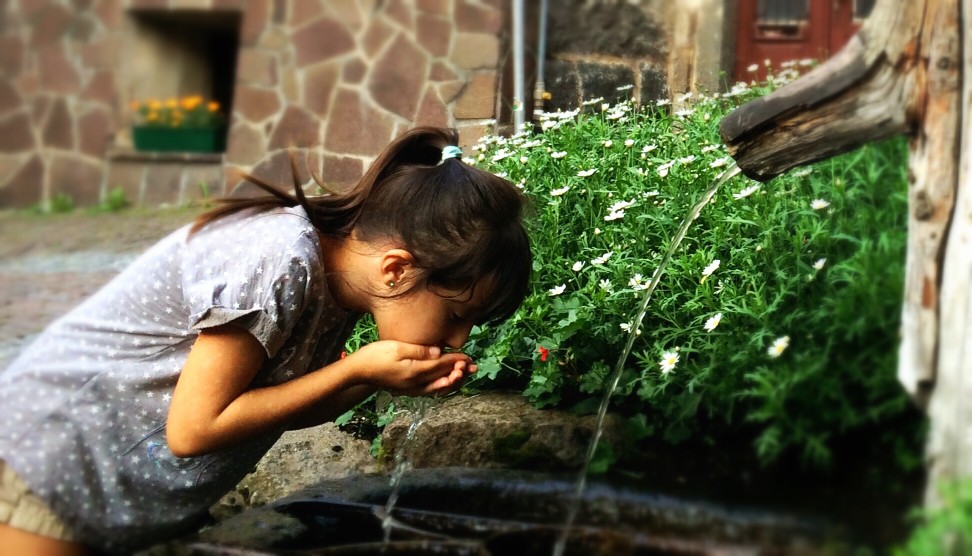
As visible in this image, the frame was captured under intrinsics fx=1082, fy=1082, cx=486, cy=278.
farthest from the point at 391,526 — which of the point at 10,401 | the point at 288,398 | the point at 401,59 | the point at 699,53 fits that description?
the point at 401,59

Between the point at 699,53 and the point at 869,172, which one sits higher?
the point at 699,53

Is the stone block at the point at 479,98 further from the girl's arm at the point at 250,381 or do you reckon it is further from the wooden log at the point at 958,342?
the wooden log at the point at 958,342

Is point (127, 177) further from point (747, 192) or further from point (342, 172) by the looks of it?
point (747, 192)

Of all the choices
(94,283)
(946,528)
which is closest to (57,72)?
(94,283)

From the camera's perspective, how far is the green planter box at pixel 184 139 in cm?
498

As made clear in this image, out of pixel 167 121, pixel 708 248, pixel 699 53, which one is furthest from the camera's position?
pixel 167 121

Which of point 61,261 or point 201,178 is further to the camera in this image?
point 201,178

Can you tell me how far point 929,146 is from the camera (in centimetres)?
89

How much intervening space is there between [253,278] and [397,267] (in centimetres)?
17

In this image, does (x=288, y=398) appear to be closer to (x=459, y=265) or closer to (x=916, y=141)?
(x=459, y=265)

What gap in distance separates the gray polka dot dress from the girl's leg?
0.04 m

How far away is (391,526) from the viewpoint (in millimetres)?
1203

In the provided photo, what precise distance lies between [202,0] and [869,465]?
189 inches

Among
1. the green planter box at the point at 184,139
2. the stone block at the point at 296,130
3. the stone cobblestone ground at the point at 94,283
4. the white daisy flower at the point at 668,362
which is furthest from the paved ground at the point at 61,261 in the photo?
the white daisy flower at the point at 668,362
